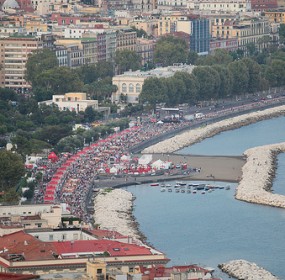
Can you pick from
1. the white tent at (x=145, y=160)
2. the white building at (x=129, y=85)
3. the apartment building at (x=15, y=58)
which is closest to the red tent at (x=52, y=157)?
the white tent at (x=145, y=160)

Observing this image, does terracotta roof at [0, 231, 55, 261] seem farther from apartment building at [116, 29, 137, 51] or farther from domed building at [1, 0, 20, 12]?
domed building at [1, 0, 20, 12]

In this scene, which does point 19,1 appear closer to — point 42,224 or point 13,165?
point 13,165

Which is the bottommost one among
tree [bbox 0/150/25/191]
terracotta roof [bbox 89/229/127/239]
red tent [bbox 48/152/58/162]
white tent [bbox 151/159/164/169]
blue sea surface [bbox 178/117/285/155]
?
blue sea surface [bbox 178/117/285/155]

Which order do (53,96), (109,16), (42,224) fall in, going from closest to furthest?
(42,224), (53,96), (109,16)

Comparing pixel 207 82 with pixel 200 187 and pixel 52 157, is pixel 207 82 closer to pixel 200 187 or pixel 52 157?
pixel 52 157

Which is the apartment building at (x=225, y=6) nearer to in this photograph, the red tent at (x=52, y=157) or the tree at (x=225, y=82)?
the tree at (x=225, y=82)

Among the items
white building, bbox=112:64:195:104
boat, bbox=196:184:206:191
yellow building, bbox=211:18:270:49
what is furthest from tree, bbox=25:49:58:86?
boat, bbox=196:184:206:191

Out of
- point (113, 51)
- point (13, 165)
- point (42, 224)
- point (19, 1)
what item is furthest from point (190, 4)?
point (42, 224)
